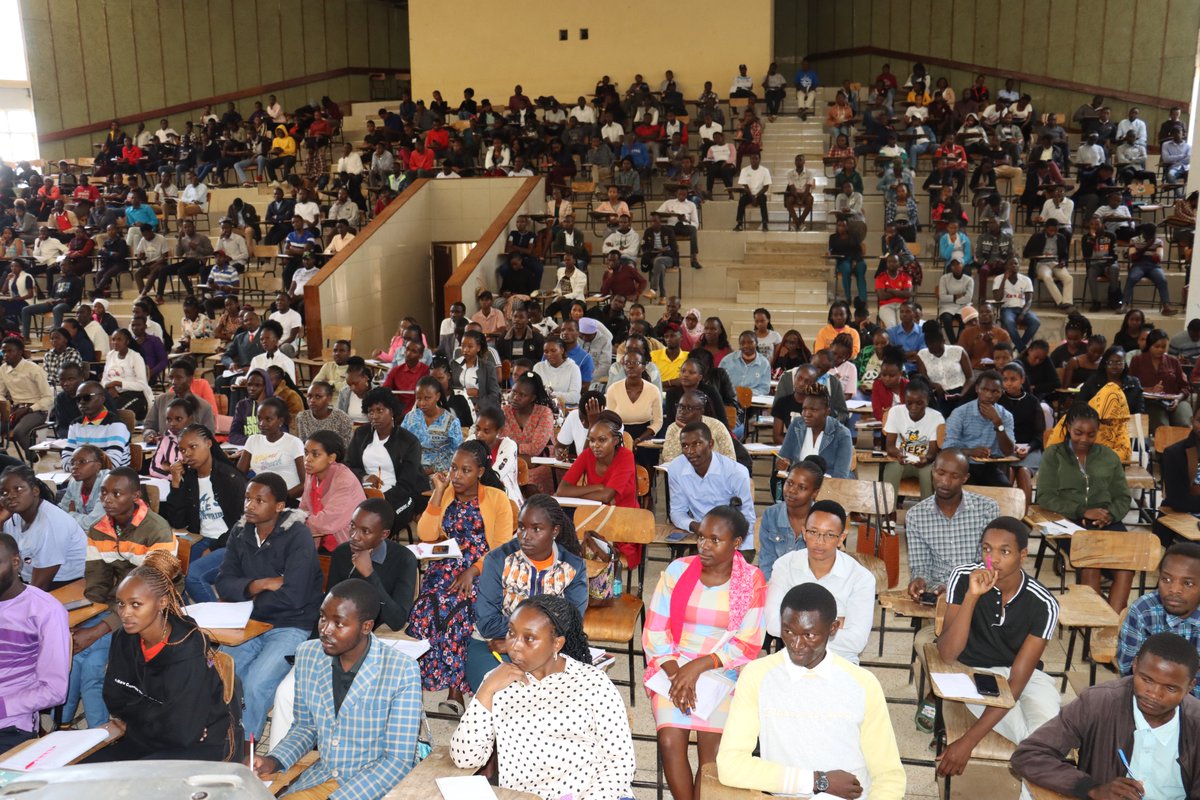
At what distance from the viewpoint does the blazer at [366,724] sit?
335 cm

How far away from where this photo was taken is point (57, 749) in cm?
330

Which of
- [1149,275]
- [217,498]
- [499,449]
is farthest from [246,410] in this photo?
[1149,275]

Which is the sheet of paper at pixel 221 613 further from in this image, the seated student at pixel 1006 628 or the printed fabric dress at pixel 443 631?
the seated student at pixel 1006 628

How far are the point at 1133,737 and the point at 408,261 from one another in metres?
13.4

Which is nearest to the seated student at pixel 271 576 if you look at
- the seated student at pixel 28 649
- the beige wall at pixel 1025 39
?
the seated student at pixel 28 649

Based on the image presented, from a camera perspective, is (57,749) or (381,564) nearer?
(57,749)

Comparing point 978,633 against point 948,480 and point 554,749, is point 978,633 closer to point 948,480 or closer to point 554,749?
point 948,480

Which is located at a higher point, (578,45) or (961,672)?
(578,45)

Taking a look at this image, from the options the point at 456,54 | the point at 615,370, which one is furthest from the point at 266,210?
the point at 615,370

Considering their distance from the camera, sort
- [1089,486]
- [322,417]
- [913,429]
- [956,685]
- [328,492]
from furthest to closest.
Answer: [322,417] < [913,429] < [1089,486] < [328,492] < [956,685]

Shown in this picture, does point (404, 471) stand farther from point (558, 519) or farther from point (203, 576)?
point (558, 519)

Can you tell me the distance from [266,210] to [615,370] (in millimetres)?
10652

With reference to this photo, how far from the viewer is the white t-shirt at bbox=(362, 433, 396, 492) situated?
6320 millimetres

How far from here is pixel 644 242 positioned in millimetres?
14258
